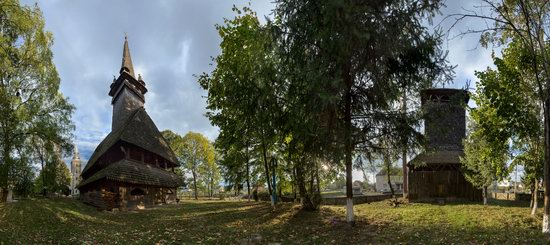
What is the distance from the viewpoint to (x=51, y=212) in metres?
17.9

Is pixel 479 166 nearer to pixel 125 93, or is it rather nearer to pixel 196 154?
pixel 125 93

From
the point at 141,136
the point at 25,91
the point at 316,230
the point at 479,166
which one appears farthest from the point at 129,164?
the point at 479,166

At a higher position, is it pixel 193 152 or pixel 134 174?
pixel 193 152

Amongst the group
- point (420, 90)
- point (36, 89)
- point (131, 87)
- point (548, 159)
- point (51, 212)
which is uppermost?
point (131, 87)

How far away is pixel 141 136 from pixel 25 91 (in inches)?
468

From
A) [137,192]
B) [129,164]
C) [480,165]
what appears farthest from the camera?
[137,192]

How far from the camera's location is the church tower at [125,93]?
1602 inches

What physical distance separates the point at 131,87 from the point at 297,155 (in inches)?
1216

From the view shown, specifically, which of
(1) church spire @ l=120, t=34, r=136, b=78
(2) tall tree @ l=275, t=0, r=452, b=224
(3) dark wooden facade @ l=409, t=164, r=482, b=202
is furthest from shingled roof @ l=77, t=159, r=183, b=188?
(3) dark wooden facade @ l=409, t=164, r=482, b=202

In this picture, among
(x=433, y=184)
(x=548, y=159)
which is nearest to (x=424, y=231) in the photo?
(x=548, y=159)

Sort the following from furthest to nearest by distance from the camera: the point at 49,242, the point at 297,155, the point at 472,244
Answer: the point at 297,155 → the point at 49,242 → the point at 472,244

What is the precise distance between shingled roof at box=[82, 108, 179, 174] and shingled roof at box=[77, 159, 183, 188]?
1761 millimetres

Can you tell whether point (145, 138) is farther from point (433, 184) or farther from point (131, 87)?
point (433, 184)

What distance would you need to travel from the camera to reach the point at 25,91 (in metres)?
22.8
